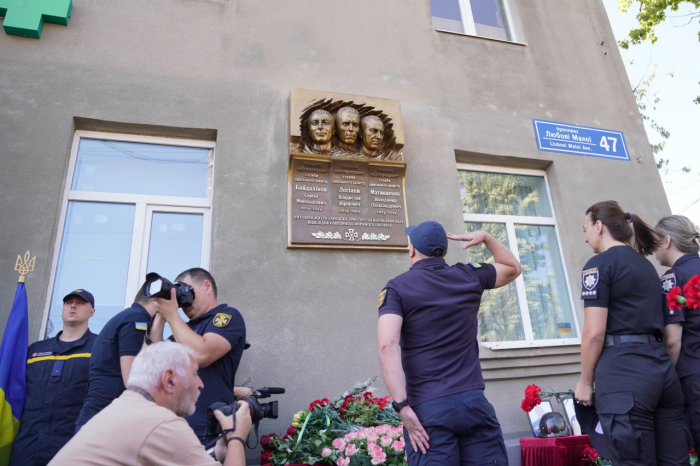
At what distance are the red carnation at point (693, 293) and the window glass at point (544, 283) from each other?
2.73 metres

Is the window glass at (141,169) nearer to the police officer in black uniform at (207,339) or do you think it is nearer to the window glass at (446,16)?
the police officer in black uniform at (207,339)

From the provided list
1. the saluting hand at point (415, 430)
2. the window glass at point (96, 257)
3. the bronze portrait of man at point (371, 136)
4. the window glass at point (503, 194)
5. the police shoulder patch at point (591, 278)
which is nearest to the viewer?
the saluting hand at point (415, 430)

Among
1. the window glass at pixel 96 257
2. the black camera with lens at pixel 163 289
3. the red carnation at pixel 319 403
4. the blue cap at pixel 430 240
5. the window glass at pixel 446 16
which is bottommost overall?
the red carnation at pixel 319 403

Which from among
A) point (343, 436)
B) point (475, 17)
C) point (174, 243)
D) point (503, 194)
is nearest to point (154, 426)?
point (343, 436)

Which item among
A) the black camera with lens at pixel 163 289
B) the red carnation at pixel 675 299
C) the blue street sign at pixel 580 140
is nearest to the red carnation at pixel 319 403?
the black camera with lens at pixel 163 289

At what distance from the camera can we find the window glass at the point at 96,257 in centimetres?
429

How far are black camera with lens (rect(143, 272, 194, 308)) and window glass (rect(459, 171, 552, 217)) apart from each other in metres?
3.57

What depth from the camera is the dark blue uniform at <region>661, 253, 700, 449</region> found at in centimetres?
273

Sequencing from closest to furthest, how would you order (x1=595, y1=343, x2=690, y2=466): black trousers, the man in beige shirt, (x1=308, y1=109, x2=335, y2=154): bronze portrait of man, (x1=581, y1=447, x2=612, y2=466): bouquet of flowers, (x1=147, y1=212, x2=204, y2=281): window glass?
the man in beige shirt
(x1=595, y1=343, x2=690, y2=466): black trousers
(x1=581, y1=447, x2=612, y2=466): bouquet of flowers
(x1=147, y1=212, x2=204, y2=281): window glass
(x1=308, y1=109, x2=335, y2=154): bronze portrait of man

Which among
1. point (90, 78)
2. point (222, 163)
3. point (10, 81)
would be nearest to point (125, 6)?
point (90, 78)

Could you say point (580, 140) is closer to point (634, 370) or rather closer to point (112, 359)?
point (634, 370)

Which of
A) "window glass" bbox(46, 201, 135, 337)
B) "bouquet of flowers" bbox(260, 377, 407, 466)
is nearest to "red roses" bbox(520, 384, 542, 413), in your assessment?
"bouquet of flowers" bbox(260, 377, 407, 466)

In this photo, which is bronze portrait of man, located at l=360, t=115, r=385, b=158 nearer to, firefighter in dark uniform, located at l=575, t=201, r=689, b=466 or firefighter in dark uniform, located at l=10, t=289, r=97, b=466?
firefighter in dark uniform, located at l=575, t=201, r=689, b=466

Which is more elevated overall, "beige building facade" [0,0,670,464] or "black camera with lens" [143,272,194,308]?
"beige building facade" [0,0,670,464]
